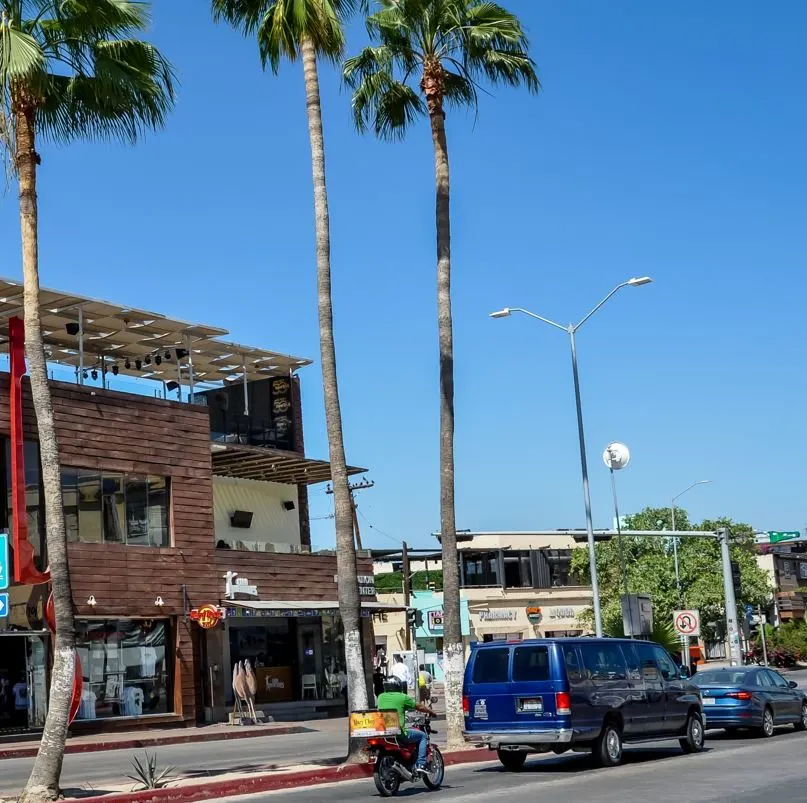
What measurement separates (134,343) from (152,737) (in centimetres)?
1243

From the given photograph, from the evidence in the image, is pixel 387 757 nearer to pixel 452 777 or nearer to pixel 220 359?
pixel 452 777

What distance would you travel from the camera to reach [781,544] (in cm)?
11712

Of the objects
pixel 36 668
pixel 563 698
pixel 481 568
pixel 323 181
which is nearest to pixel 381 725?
pixel 563 698

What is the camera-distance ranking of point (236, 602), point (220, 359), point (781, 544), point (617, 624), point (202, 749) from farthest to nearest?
point (781, 544), point (617, 624), point (220, 359), point (236, 602), point (202, 749)

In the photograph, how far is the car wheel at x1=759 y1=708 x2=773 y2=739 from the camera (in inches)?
909

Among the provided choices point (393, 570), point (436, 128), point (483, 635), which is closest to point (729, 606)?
point (436, 128)

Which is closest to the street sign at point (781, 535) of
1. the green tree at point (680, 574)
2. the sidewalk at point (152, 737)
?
the green tree at point (680, 574)

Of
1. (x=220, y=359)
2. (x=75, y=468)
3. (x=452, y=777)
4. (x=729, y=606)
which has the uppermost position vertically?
(x=220, y=359)

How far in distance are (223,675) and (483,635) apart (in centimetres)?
3753

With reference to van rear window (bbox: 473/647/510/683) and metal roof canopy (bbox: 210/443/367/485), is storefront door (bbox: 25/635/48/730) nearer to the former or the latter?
metal roof canopy (bbox: 210/443/367/485)

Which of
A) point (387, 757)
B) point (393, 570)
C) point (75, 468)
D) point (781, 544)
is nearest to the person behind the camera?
point (387, 757)

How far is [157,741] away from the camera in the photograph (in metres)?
28.4

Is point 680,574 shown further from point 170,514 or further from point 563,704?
point 563,704

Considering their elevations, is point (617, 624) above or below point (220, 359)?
below
